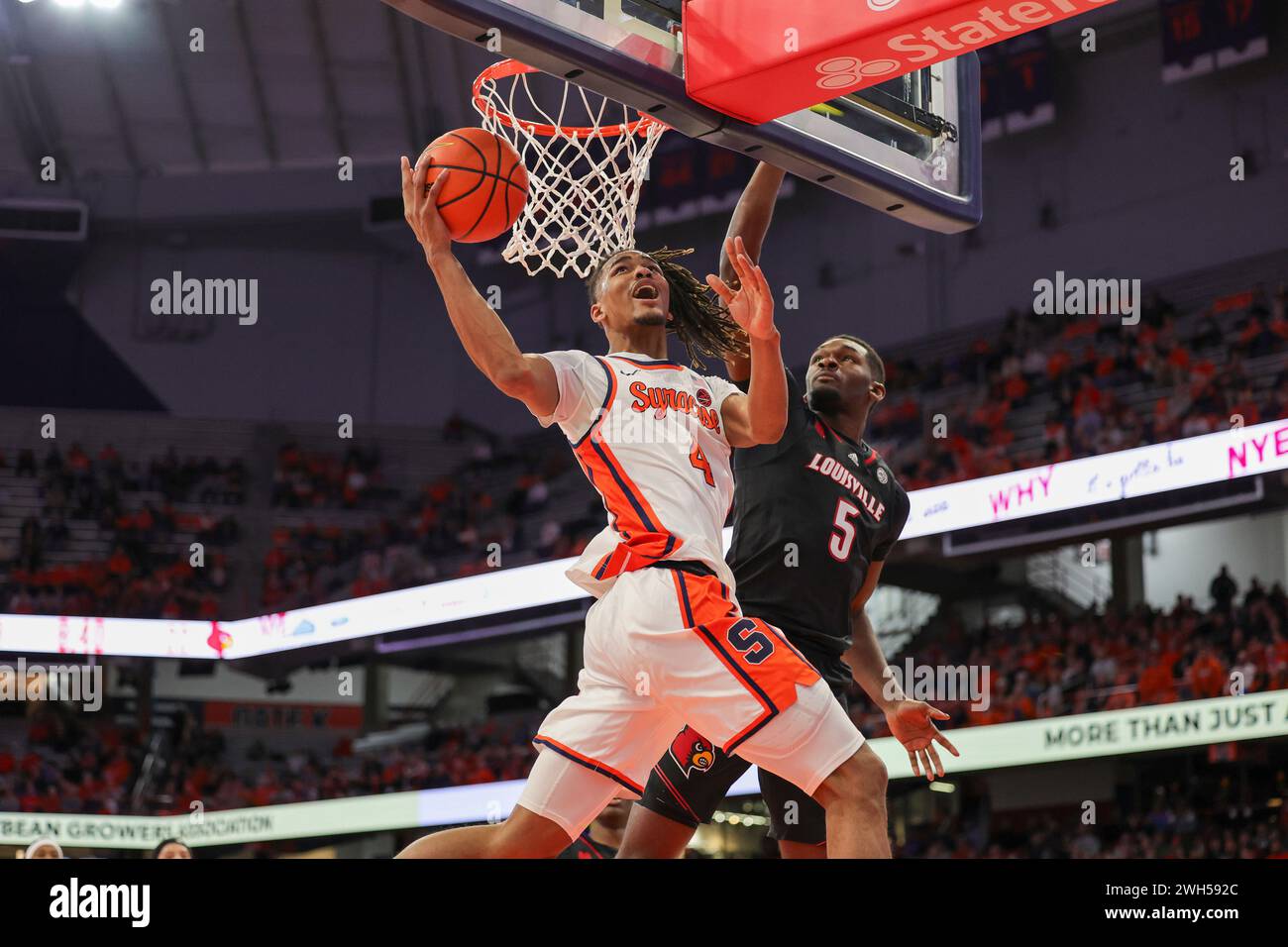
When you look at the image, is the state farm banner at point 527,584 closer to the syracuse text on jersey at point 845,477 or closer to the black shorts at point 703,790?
the syracuse text on jersey at point 845,477

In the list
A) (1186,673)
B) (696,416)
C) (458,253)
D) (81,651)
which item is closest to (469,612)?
(81,651)

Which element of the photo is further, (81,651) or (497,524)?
(497,524)

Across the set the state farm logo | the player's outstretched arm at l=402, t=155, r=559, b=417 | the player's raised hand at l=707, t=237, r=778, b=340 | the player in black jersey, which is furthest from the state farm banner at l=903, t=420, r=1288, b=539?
the player's outstretched arm at l=402, t=155, r=559, b=417

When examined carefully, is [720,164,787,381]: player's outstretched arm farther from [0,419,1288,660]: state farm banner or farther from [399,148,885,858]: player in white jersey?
[0,419,1288,660]: state farm banner

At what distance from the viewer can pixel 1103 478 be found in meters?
12.6

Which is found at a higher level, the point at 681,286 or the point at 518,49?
the point at 518,49

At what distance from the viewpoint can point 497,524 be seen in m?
18.5

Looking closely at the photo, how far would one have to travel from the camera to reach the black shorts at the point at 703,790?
3.81m

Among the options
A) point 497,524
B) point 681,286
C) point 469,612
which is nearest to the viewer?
point 681,286

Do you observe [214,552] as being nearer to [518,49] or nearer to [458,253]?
[458,253]

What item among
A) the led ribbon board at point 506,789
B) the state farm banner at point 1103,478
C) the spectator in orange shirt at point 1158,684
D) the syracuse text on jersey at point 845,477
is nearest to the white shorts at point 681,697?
the syracuse text on jersey at point 845,477

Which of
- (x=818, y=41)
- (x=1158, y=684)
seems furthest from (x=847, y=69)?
(x=1158, y=684)

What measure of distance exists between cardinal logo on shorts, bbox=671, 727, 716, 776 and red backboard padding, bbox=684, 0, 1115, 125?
1625 millimetres
